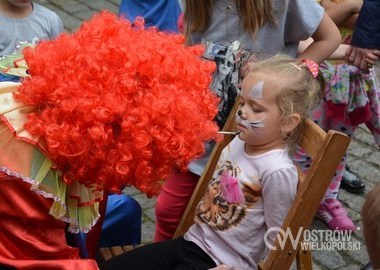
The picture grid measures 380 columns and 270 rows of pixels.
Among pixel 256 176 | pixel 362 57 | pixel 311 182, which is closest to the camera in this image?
pixel 311 182

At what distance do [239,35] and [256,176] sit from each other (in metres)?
0.66

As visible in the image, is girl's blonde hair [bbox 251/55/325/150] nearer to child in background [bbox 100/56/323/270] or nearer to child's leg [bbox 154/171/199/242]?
child in background [bbox 100/56/323/270]

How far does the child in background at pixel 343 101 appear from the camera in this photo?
9.82ft

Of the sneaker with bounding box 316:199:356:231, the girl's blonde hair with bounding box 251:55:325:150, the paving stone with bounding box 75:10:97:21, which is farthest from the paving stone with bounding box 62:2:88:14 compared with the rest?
the girl's blonde hair with bounding box 251:55:325:150

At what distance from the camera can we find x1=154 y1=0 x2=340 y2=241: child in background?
7.57ft

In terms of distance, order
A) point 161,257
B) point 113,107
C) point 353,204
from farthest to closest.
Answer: point 353,204
point 161,257
point 113,107

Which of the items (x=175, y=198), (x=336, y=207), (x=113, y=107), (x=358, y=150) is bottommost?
(x=358, y=150)

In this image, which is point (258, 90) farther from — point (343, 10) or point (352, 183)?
point (352, 183)

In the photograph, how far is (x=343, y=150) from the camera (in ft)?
5.78

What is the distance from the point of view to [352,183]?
3.55 metres

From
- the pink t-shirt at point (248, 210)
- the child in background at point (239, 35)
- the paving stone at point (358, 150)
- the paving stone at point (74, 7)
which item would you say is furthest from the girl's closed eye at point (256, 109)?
the paving stone at point (74, 7)

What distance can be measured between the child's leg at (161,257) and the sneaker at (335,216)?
4.29ft

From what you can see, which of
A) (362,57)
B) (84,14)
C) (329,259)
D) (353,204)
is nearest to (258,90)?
(362,57)

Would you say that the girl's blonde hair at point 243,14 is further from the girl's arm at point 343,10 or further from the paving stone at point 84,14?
the paving stone at point 84,14
